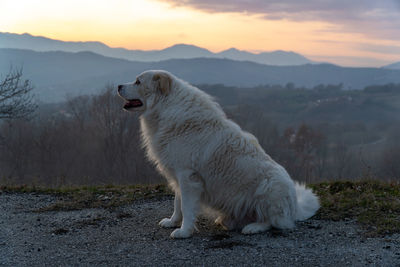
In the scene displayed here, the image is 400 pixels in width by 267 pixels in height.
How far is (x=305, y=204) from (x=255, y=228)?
1.45 m

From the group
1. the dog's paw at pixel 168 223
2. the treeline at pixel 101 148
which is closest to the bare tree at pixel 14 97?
the dog's paw at pixel 168 223

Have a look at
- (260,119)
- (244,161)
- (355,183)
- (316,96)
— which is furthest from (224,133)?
(316,96)

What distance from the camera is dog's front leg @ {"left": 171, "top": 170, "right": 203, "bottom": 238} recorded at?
601 centimetres

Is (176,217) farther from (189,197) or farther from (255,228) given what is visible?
(255,228)

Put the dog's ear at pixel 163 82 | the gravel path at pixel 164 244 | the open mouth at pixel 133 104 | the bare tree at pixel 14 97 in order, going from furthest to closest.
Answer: the bare tree at pixel 14 97, the open mouth at pixel 133 104, the dog's ear at pixel 163 82, the gravel path at pixel 164 244

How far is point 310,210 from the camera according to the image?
7105 mm

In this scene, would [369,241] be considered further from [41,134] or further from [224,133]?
[41,134]

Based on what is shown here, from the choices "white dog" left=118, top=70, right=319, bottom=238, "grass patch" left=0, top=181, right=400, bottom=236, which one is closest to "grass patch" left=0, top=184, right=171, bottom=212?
"grass patch" left=0, top=181, right=400, bottom=236

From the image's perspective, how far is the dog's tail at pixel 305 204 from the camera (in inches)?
271

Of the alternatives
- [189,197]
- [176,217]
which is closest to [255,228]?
[189,197]

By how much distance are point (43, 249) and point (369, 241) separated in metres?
4.84

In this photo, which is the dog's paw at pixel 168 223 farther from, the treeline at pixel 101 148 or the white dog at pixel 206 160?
the treeline at pixel 101 148

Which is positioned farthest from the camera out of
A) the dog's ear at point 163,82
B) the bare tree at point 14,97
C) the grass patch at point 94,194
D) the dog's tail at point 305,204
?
the bare tree at point 14,97

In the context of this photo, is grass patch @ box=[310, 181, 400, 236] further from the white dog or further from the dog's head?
the dog's head
